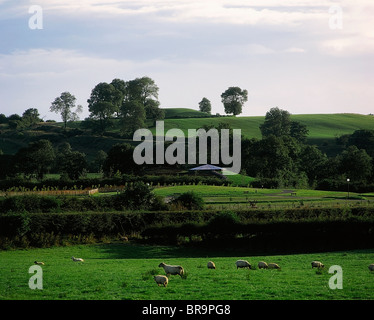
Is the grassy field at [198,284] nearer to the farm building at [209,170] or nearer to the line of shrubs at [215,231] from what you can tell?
the line of shrubs at [215,231]

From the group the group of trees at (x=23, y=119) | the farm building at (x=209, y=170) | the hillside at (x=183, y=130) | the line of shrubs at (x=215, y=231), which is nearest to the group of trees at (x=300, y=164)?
the farm building at (x=209, y=170)

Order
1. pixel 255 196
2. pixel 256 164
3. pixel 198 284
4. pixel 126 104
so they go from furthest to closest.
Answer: pixel 126 104, pixel 256 164, pixel 255 196, pixel 198 284

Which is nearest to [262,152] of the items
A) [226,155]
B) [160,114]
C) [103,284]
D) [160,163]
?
[226,155]

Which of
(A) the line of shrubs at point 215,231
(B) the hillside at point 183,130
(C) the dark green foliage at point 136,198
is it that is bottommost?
(A) the line of shrubs at point 215,231

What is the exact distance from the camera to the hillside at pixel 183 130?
116m

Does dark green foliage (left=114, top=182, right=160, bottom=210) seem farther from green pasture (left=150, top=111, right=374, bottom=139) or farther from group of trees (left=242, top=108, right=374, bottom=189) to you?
green pasture (left=150, top=111, right=374, bottom=139)

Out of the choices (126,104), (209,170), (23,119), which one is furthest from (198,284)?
(23,119)

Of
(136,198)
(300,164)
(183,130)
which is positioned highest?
(183,130)

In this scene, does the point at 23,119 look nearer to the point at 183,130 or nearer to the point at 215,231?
the point at 183,130

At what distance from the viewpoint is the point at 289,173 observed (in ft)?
261

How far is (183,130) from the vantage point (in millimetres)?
127250

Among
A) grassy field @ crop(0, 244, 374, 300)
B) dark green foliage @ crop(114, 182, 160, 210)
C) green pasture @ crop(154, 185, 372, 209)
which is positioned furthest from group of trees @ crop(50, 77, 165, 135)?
grassy field @ crop(0, 244, 374, 300)

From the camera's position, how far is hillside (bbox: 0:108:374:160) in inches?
4587
